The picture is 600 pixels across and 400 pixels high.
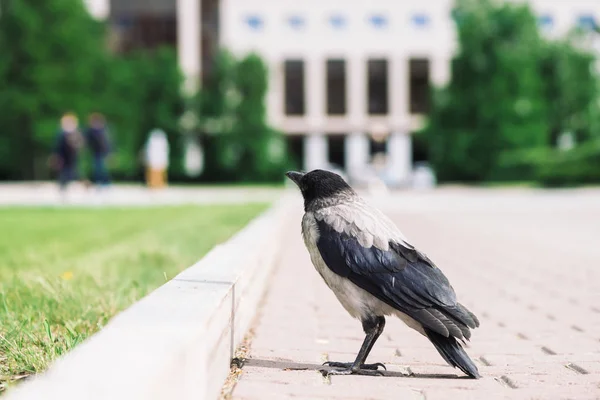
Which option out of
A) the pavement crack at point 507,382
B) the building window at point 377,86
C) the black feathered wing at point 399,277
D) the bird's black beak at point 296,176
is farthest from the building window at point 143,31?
the pavement crack at point 507,382

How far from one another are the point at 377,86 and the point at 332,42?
5621mm

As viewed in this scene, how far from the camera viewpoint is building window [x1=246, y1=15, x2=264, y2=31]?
5675cm

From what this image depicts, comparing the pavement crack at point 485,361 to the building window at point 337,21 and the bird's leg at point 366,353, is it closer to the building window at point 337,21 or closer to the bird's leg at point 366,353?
the bird's leg at point 366,353

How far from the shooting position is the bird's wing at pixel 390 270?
3141mm

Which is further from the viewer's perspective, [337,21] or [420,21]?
[420,21]

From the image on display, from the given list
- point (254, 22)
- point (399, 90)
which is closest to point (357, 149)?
point (399, 90)

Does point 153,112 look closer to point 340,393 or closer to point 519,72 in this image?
point 519,72

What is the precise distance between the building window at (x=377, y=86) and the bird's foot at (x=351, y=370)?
186ft

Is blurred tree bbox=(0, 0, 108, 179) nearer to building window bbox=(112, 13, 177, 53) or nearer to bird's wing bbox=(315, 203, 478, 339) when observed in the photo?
building window bbox=(112, 13, 177, 53)

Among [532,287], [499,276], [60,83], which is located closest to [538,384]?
[532,287]

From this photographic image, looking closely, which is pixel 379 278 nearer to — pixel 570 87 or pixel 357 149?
pixel 570 87

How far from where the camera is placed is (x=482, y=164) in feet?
132

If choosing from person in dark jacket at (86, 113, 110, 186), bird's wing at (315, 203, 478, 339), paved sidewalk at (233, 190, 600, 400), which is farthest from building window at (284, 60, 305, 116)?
bird's wing at (315, 203, 478, 339)

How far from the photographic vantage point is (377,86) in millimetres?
60562
